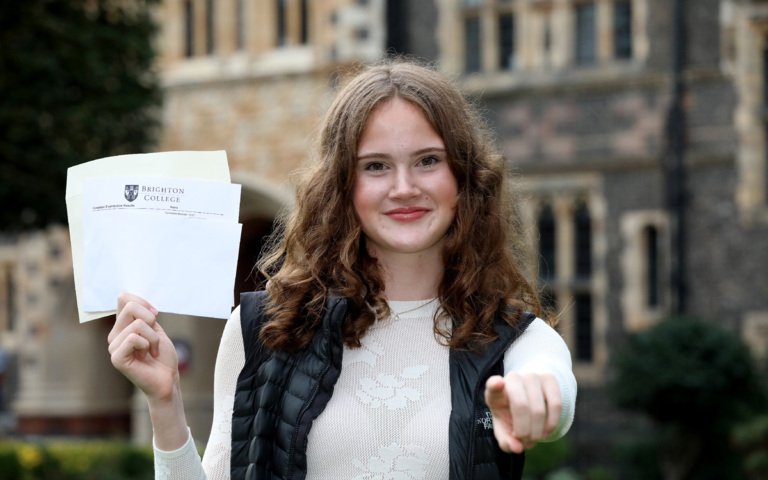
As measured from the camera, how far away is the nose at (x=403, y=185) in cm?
221

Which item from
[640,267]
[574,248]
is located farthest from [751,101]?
[574,248]

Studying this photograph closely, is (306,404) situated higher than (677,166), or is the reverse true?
(677,166)

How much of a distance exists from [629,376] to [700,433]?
0.82m

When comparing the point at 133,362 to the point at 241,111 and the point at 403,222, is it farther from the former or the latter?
the point at 241,111

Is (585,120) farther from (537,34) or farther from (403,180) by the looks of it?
(403,180)

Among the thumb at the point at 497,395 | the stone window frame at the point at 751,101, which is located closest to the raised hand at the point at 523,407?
the thumb at the point at 497,395

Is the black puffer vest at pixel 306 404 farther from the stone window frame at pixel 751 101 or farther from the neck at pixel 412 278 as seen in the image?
the stone window frame at pixel 751 101

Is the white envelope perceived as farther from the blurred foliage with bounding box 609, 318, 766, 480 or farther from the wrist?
the blurred foliage with bounding box 609, 318, 766, 480

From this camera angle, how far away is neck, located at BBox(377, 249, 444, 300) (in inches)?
90.7

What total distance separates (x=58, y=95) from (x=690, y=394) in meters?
5.45

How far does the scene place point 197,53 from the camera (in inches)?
575

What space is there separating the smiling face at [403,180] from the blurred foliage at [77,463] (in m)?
7.01

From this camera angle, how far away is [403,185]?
2.21m

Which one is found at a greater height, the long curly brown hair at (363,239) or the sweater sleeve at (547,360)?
the long curly brown hair at (363,239)
